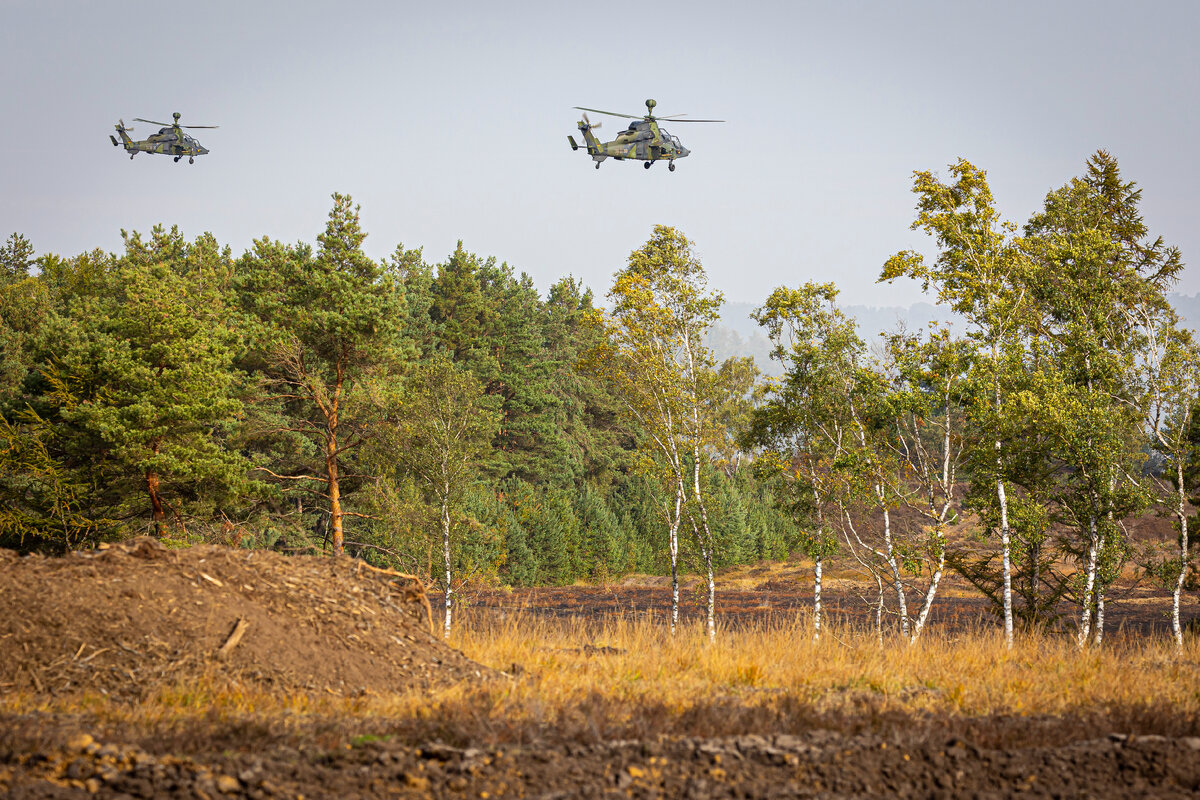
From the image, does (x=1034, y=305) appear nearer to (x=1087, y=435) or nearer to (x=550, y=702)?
(x=1087, y=435)

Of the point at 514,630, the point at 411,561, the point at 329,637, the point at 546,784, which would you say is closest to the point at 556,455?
the point at 411,561

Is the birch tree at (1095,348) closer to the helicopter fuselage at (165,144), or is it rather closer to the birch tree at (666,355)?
the birch tree at (666,355)

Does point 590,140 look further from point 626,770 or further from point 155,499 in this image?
point 626,770

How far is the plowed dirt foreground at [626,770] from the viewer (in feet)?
13.9

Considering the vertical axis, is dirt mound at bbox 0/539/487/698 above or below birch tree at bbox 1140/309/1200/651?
below

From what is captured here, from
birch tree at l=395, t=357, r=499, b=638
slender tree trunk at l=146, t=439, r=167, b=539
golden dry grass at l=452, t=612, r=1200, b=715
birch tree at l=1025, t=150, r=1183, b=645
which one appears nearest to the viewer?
golden dry grass at l=452, t=612, r=1200, b=715

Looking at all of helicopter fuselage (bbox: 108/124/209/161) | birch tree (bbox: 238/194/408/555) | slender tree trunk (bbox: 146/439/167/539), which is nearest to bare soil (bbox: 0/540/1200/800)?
slender tree trunk (bbox: 146/439/167/539)

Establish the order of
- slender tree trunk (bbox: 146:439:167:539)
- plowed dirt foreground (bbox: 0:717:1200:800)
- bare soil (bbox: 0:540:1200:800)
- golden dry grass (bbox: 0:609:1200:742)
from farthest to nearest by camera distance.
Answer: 1. slender tree trunk (bbox: 146:439:167:539)
2. golden dry grass (bbox: 0:609:1200:742)
3. bare soil (bbox: 0:540:1200:800)
4. plowed dirt foreground (bbox: 0:717:1200:800)

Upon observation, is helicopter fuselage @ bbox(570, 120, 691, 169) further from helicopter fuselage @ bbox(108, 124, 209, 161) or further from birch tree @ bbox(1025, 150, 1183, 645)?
helicopter fuselage @ bbox(108, 124, 209, 161)

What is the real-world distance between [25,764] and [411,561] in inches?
908

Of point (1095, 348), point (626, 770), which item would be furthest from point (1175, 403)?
point (626, 770)

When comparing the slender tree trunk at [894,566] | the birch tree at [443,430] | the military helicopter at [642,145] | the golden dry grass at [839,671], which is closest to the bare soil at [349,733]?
the golden dry grass at [839,671]

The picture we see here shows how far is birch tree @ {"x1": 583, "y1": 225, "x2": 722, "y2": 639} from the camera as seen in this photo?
70.7 ft

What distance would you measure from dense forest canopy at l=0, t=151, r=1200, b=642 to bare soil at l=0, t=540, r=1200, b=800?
9.19 m
